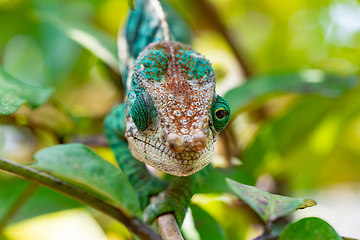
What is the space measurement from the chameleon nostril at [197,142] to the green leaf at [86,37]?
36.3 inches

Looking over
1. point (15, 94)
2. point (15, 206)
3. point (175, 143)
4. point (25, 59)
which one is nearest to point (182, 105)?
point (175, 143)

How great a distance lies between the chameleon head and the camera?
1.11 metres

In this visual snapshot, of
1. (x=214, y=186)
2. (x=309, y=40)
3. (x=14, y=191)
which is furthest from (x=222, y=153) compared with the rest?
(x=309, y=40)

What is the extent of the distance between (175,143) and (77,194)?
0.29 m

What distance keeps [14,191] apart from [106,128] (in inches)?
18.0

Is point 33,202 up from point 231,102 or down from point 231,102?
down

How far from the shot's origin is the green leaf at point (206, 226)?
3.82 feet

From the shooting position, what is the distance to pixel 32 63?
94.3 inches

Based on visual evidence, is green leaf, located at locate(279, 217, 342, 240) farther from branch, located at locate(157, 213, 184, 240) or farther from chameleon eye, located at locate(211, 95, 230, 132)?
chameleon eye, located at locate(211, 95, 230, 132)

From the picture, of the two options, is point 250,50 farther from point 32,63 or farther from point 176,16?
point 32,63

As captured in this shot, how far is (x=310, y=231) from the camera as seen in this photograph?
88cm

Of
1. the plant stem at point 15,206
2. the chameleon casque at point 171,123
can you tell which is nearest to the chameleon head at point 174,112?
the chameleon casque at point 171,123

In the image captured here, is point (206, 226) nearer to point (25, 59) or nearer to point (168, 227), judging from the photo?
point (168, 227)

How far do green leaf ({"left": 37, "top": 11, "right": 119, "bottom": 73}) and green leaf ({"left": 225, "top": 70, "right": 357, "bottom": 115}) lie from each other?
611mm
